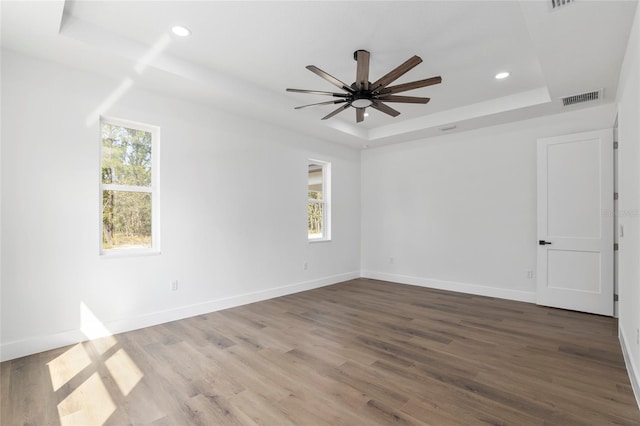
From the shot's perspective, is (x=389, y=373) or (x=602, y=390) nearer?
(x=602, y=390)

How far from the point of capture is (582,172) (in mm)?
4281

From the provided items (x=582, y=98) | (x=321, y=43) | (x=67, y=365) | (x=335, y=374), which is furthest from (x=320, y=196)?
(x=67, y=365)

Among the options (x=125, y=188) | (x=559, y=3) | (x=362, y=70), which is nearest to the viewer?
(x=559, y=3)

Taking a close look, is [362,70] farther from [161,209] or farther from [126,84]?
[161,209]

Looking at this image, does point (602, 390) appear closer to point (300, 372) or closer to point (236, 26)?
point (300, 372)

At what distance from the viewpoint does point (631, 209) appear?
Answer: 253 centimetres

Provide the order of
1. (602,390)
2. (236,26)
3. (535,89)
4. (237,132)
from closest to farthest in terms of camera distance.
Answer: (602,390) → (236,26) → (535,89) → (237,132)

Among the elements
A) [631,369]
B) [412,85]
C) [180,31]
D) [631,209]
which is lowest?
[631,369]

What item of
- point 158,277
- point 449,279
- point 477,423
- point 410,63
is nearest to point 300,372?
point 477,423

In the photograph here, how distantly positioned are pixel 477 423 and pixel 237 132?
427 cm

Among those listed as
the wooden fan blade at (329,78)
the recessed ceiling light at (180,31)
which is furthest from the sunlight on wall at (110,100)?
the wooden fan blade at (329,78)

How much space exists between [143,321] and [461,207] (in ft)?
16.7

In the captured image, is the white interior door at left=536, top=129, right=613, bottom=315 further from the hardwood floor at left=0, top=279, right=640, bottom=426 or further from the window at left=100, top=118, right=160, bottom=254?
the window at left=100, top=118, right=160, bottom=254

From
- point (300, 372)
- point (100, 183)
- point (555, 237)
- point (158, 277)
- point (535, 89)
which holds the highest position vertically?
point (535, 89)
